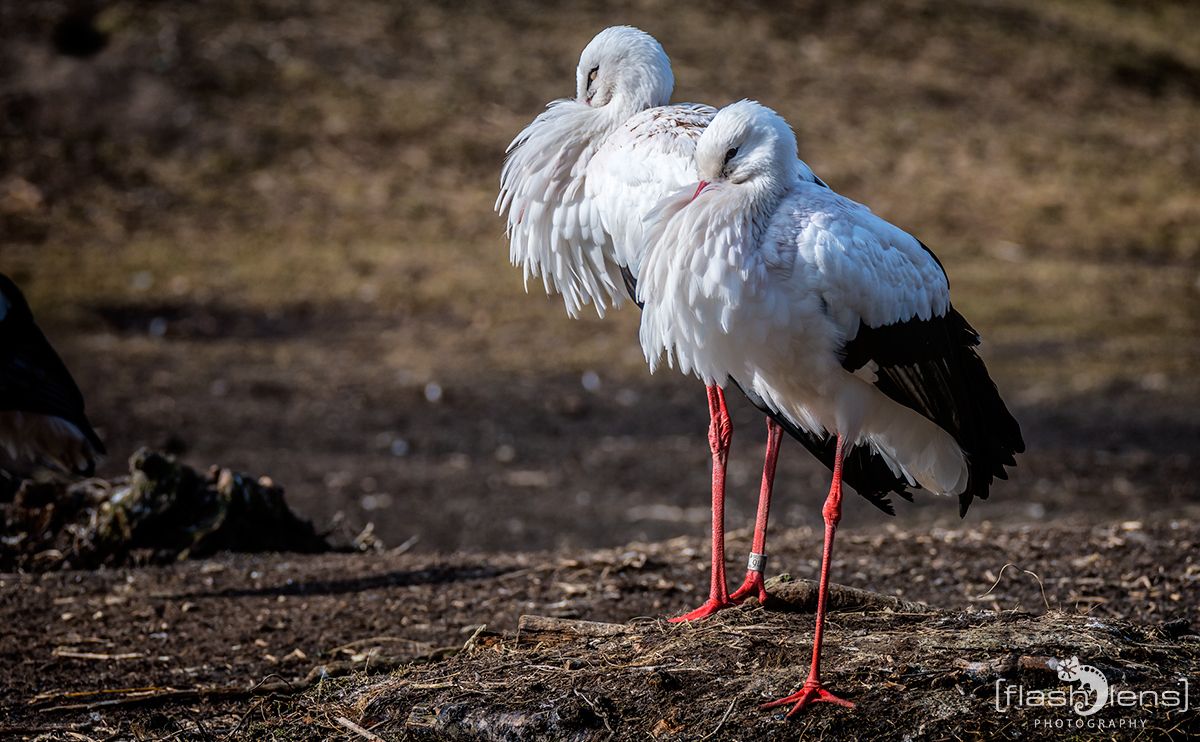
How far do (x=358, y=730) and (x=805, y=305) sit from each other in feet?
5.85

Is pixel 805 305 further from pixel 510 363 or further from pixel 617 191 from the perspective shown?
pixel 510 363

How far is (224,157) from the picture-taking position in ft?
49.5

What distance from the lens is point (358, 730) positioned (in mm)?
3822

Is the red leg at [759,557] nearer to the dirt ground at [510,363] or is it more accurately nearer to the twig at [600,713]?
the dirt ground at [510,363]

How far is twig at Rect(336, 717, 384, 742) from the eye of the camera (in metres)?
3.77

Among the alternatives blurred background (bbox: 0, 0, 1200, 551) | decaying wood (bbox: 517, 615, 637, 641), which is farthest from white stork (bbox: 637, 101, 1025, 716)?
blurred background (bbox: 0, 0, 1200, 551)

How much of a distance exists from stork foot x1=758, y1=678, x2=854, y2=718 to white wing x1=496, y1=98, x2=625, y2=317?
1960mm

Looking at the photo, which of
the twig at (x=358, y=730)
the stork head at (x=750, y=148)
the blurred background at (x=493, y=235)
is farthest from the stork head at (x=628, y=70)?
the blurred background at (x=493, y=235)

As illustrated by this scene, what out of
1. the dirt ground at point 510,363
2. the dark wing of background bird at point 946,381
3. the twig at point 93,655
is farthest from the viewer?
the twig at point 93,655

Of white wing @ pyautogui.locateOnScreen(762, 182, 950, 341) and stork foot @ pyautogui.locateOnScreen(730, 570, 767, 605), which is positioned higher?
white wing @ pyautogui.locateOnScreen(762, 182, 950, 341)

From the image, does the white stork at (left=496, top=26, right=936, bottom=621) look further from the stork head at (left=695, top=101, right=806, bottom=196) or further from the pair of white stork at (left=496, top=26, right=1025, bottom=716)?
the stork head at (left=695, top=101, right=806, bottom=196)

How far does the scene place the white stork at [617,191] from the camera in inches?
183

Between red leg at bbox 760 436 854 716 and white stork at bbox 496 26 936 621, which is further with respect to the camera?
white stork at bbox 496 26 936 621

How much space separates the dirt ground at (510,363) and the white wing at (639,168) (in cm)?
150
